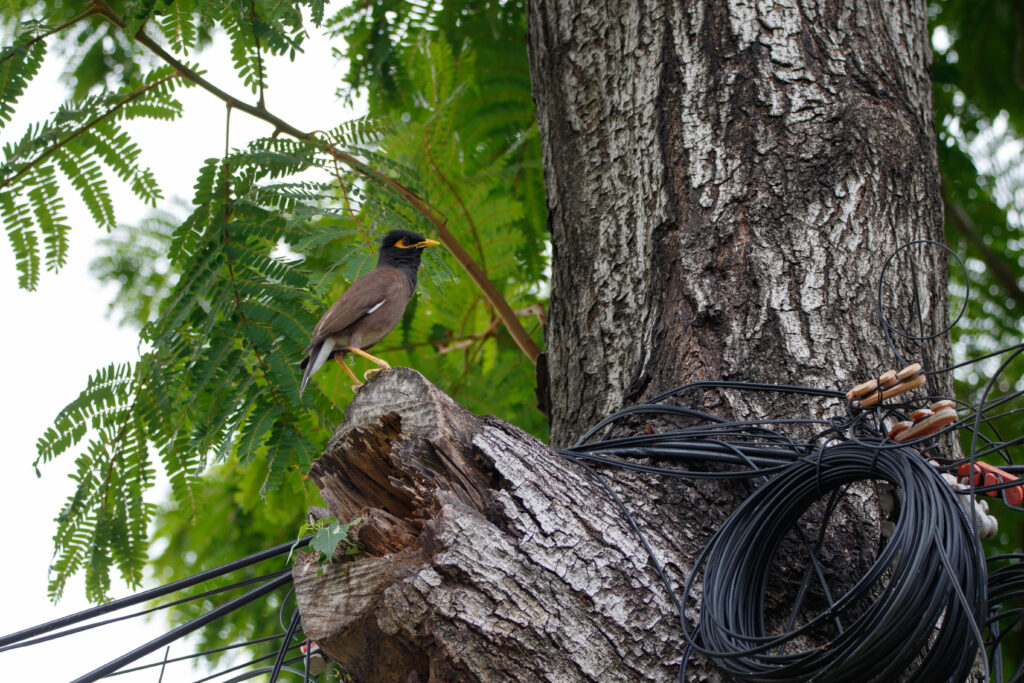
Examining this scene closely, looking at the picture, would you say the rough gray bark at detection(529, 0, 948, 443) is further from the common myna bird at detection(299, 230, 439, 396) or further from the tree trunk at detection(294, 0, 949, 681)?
the common myna bird at detection(299, 230, 439, 396)

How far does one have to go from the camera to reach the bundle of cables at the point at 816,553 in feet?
5.90

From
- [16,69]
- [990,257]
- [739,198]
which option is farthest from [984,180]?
[16,69]

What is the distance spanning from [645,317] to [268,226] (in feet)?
5.14

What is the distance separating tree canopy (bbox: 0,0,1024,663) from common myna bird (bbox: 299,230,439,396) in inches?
3.0

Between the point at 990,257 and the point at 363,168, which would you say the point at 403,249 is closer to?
the point at 363,168

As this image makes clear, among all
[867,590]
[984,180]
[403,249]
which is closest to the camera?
[867,590]

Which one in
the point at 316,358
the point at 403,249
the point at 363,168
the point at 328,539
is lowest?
the point at 328,539

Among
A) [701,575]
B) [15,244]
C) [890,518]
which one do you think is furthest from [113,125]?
[890,518]

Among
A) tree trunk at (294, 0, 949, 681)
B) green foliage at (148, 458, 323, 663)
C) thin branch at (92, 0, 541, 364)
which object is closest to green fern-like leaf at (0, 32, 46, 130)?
thin branch at (92, 0, 541, 364)

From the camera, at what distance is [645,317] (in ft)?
9.28

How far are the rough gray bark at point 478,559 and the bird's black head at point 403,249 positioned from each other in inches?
52.4

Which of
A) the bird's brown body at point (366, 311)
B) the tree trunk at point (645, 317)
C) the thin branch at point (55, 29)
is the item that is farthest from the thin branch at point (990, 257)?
the thin branch at point (55, 29)

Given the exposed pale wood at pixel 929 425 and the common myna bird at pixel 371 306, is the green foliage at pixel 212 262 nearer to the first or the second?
the common myna bird at pixel 371 306

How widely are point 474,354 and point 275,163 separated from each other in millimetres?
1781
